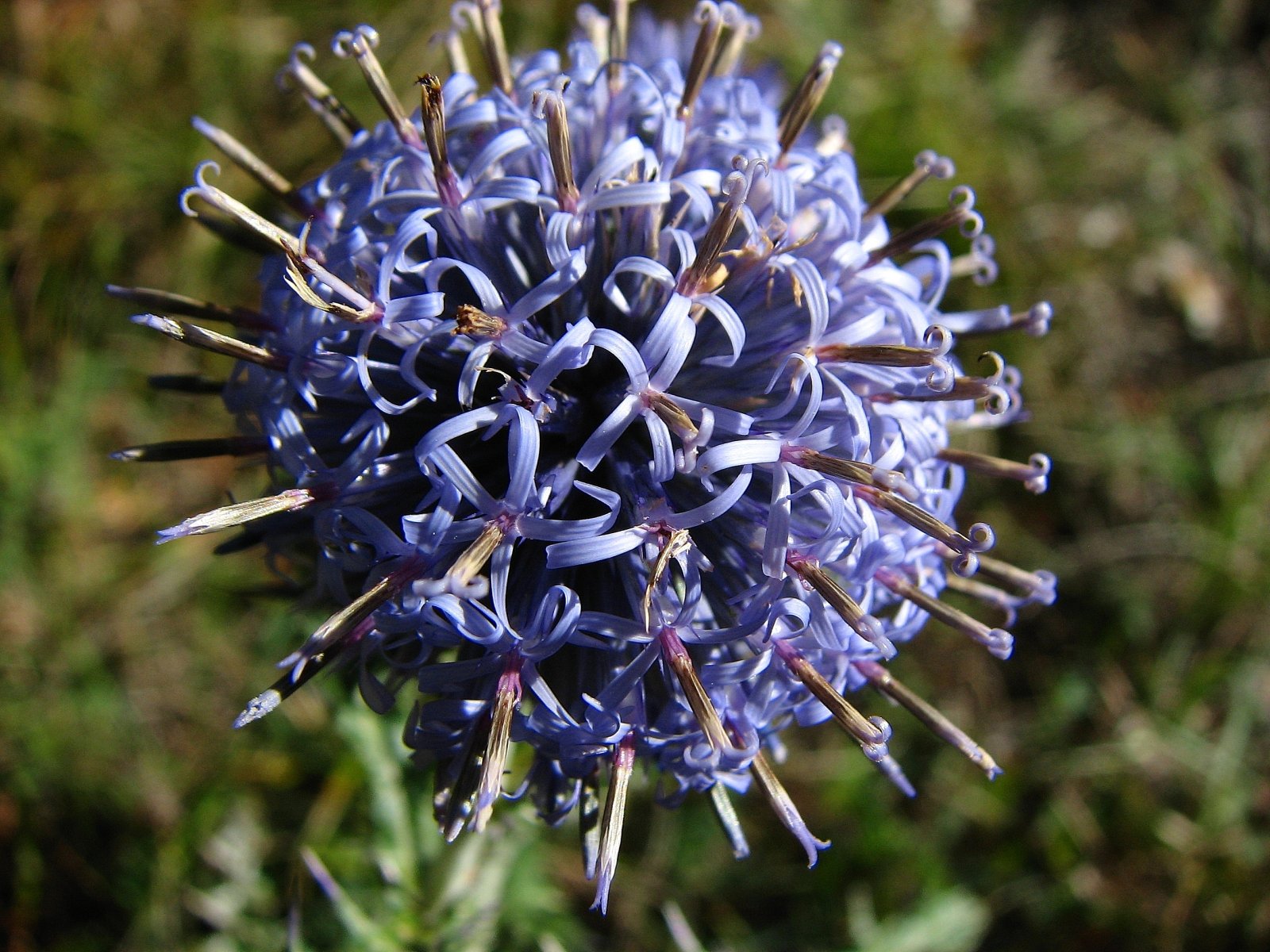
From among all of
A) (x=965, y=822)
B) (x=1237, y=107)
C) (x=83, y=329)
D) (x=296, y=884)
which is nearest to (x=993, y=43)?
(x=1237, y=107)

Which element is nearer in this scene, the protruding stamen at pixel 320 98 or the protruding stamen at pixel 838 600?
the protruding stamen at pixel 838 600

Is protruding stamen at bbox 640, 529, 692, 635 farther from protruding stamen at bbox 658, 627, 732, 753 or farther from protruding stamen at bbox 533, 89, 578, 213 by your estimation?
protruding stamen at bbox 533, 89, 578, 213

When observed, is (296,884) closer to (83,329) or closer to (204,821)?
(204,821)

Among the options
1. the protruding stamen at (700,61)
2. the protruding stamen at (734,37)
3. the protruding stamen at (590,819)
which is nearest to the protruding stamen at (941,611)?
the protruding stamen at (590,819)

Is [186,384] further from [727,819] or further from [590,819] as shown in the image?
[727,819]

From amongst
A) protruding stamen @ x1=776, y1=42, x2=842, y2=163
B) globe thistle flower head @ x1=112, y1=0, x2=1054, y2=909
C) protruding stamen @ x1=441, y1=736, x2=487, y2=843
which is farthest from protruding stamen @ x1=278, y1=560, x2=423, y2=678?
protruding stamen @ x1=776, y1=42, x2=842, y2=163

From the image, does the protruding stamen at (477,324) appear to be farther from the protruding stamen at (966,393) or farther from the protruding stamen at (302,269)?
the protruding stamen at (966,393)
